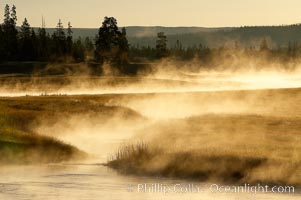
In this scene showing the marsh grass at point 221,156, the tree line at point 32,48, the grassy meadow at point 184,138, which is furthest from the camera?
the tree line at point 32,48

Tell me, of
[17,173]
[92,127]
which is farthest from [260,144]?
[92,127]

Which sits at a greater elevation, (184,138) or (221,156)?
(221,156)

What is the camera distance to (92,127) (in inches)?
1935

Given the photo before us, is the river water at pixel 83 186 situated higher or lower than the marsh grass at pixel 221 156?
lower

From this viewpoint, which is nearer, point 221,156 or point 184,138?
point 221,156

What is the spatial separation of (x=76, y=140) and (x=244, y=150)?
46.7 ft

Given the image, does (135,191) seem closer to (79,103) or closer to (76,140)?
(76,140)
